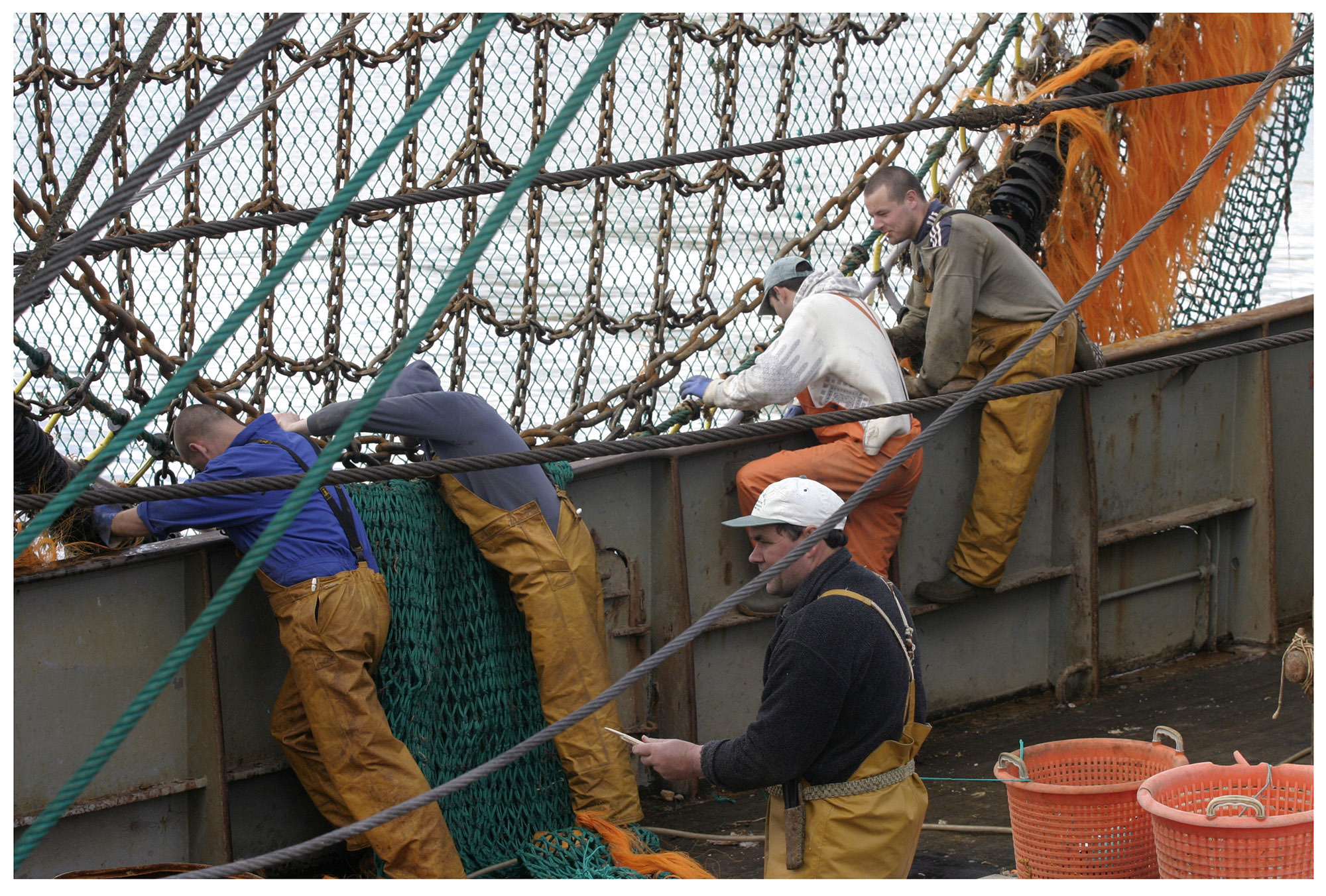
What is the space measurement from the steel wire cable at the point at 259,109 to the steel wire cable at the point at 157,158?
6.19 ft

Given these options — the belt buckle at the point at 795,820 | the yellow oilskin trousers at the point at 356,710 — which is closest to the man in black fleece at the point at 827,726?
the belt buckle at the point at 795,820

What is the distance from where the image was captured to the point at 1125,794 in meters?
4.12

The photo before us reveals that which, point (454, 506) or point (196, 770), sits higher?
point (454, 506)

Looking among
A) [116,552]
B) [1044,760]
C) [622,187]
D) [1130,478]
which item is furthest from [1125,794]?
[622,187]

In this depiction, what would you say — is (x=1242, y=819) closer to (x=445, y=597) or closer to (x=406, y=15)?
(x=445, y=597)

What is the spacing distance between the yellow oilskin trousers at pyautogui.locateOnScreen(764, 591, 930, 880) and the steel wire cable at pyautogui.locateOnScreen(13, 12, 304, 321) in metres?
1.88

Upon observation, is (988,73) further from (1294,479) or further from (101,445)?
(101,445)

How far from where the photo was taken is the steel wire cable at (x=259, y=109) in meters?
5.17

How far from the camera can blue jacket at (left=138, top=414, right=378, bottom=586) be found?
445 centimetres

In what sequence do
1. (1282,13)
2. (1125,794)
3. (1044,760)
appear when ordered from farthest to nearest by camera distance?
Answer: (1282,13), (1044,760), (1125,794)

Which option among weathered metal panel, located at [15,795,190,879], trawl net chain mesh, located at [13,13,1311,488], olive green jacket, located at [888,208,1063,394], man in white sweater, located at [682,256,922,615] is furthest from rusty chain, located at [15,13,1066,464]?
weathered metal panel, located at [15,795,190,879]

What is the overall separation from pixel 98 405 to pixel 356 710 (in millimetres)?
1685

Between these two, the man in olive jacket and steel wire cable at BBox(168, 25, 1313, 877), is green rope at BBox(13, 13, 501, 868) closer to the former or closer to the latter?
steel wire cable at BBox(168, 25, 1313, 877)

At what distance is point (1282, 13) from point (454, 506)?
5310 mm
